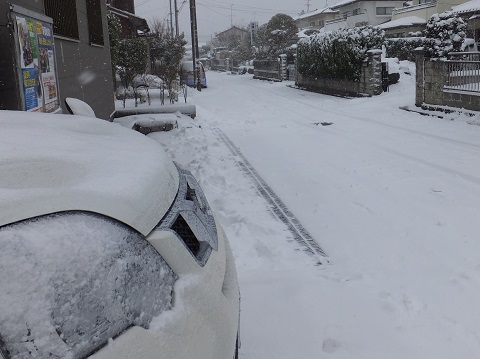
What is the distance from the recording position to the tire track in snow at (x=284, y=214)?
15.0ft

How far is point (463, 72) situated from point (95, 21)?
9.21m

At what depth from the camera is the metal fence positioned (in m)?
12.6

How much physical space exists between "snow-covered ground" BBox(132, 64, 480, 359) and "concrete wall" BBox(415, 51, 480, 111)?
2547 mm

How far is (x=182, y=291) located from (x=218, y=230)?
2.45 feet

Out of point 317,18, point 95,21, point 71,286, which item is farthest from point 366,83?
point 317,18

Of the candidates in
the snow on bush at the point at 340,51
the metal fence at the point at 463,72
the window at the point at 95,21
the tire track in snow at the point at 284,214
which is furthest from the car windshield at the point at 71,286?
the snow on bush at the point at 340,51

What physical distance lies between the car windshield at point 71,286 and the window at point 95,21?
11370 mm

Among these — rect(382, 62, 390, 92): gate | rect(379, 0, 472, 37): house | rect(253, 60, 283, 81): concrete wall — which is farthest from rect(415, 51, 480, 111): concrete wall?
rect(379, 0, 472, 37): house

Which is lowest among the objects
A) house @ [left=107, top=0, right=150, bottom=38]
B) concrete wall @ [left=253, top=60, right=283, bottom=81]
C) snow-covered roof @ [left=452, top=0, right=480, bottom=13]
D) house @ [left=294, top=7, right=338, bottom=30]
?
concrete wall @ [left=253, top=60, right=283, bottom=81]

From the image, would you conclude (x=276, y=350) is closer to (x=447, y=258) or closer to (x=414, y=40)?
(x=447, y=258)

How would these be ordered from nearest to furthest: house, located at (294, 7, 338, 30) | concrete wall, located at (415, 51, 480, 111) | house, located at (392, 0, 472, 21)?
concrete wall, located at (415, 51, 480, 111)
house, located at (392, 0, 472, 21)
house, located at (294, 7, 338, 30)

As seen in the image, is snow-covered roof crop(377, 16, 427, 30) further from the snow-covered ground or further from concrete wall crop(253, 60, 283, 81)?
the snow-covered ground

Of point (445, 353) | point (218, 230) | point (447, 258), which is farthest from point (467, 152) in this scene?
point (218, 230)

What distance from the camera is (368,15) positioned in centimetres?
5391
